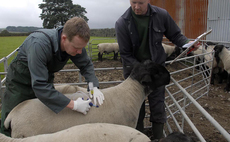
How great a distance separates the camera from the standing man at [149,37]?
2.64 metres

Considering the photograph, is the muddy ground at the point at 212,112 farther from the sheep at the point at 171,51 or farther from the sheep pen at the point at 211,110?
the sheep at the point at 171,51

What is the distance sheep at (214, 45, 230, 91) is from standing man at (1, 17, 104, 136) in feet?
19.7

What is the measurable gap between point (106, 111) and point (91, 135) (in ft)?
1.86

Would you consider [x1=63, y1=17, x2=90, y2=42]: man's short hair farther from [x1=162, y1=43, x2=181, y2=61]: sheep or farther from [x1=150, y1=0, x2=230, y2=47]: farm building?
[x1=162, y1=43, x2=181, y2=61]: sheep

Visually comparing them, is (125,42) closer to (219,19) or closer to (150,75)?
(150,75)

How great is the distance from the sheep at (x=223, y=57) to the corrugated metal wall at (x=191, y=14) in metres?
4.48

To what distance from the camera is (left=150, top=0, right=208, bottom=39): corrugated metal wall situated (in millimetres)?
10805

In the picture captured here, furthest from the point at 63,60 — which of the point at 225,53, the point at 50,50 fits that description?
the point at 225,53

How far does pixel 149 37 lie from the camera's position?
8.70 feet

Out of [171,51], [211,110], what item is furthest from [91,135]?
[171,51]

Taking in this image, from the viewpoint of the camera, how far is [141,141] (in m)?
1.75

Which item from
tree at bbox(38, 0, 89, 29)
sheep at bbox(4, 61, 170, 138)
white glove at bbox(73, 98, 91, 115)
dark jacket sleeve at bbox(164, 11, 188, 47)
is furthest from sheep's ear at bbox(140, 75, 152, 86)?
tree at bbox(38, 0, 89, 29)

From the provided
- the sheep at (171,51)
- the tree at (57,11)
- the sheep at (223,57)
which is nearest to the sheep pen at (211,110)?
the sheep at (223,57)

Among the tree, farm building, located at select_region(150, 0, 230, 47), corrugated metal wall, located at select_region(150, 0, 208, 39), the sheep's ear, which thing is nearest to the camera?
the sheep's ear
